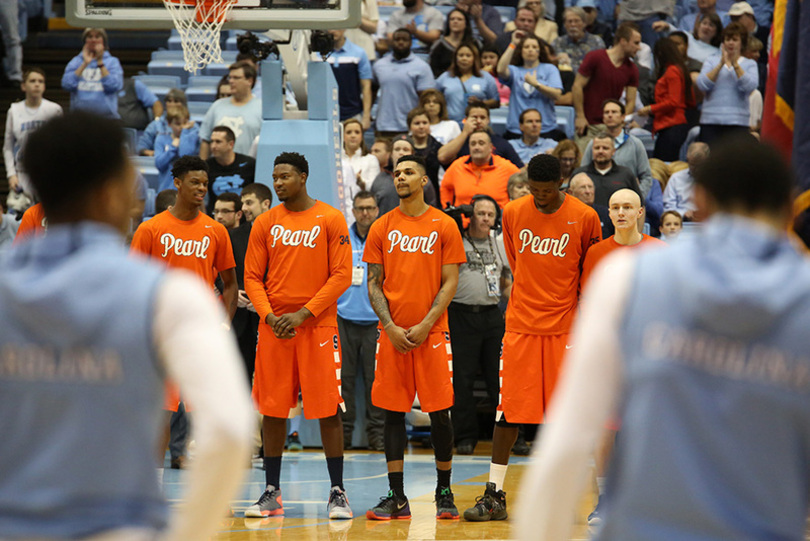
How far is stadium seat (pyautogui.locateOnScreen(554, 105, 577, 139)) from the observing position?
12.6 meters

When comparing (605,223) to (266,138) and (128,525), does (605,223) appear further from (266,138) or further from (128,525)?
(128,525)

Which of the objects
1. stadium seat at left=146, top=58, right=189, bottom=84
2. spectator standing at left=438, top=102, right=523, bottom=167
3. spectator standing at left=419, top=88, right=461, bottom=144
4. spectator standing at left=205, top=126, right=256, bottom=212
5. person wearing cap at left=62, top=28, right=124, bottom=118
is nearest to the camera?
spectator standing at left=205, top=126, right=256, bottom=212

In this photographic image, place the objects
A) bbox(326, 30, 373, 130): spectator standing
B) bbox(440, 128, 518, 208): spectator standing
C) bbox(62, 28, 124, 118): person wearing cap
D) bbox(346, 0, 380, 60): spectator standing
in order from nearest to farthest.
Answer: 1. bbox(440, 128, 518, 208): spectator standing
2. bbox(326, 30, 373, 130): spectator standing
3. bbox(62, 28, 124, 118): person wearing cap
4. bbox(346, 0, 380, 60): spectator standing

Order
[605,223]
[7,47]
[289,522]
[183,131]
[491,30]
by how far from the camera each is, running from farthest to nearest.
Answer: [7,47], [491,30], [183,131], [605,223], [289,522]

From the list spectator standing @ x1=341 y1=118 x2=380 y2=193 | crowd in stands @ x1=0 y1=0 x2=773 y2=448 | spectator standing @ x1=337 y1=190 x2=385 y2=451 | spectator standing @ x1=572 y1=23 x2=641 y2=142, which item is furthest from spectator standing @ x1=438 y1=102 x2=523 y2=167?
spectator standing @ x1=572 y1=23 x2=641 y2=142

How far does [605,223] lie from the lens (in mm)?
9117

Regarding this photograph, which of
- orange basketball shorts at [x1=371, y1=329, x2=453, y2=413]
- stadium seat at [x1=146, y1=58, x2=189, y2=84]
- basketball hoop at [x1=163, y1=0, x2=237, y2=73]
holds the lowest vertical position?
orange basketball shorts at [x1=371, y1=329, x2=453, y2=413]

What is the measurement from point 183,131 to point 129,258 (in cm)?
985

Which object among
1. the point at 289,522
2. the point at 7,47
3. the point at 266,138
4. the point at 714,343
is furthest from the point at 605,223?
the point at 7,47

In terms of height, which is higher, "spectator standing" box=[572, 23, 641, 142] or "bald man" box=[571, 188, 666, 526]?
"spectator standing" box=[572, 23, 641, 142]

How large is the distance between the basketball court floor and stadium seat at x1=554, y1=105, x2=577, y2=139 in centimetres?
427

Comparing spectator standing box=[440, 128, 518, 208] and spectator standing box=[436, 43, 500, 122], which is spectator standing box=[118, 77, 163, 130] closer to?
spectator standing box=[436, 43, 500, 122]

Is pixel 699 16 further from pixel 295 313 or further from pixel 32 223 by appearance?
pixel 32 223

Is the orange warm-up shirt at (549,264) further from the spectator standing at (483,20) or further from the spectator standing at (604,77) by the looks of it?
the spectator standing at (483,20)
